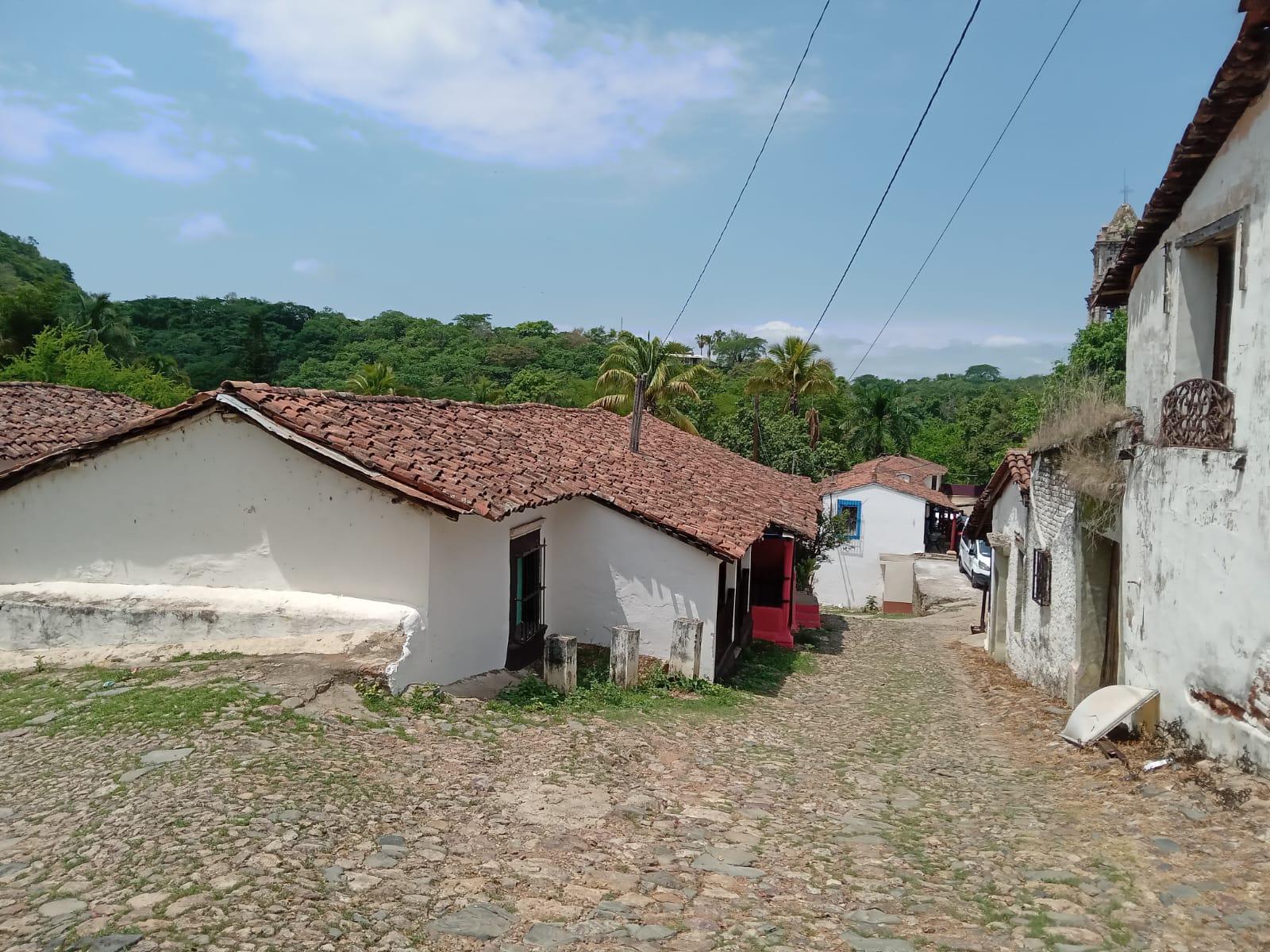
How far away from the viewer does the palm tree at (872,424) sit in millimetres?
51906

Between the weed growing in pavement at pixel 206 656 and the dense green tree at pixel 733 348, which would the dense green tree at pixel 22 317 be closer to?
the weed growing in pavement at pixel 206 656

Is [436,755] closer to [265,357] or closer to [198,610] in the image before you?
[198,610]

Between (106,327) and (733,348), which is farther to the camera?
(733,348)

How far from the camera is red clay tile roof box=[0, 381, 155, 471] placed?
45.8ft

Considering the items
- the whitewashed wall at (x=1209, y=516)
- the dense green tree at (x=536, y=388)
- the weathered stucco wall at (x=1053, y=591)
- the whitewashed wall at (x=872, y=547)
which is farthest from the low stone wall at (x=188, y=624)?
the dense green tree at (x=536, y=388)


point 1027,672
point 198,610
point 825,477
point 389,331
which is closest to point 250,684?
point 198,610

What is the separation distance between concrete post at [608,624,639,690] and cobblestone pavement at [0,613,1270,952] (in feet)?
6.80

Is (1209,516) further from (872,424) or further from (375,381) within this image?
(872,424)

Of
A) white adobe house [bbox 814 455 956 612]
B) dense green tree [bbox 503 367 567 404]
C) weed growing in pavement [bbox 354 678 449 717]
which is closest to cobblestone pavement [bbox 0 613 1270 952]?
weed growing in pavement [bbox 354 678 449 717]

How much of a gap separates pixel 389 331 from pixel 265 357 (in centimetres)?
1397

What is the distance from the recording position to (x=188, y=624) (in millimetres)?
8672

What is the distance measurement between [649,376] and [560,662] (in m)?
20.3

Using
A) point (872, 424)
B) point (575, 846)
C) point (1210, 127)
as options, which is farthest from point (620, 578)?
point (872, 424)

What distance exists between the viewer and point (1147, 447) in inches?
309
